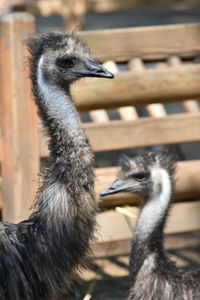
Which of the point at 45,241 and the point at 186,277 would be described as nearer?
the point at 45,241

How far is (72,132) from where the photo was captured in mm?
4316

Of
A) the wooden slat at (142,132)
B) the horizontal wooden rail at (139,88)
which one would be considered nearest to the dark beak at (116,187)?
the wooden slat at (142,132)

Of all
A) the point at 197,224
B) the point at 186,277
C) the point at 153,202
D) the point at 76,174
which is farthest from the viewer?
the point at 197,224

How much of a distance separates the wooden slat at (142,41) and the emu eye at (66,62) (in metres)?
1.11

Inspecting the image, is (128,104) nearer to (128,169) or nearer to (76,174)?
(128,169)

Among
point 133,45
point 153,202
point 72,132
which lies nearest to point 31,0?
point 133,45

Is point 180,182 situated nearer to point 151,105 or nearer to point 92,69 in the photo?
point 151,105

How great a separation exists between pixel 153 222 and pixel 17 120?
3.24ft

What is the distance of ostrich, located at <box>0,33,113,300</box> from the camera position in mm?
4242

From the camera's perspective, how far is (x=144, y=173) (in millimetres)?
5375

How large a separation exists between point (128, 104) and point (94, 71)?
1.13 m

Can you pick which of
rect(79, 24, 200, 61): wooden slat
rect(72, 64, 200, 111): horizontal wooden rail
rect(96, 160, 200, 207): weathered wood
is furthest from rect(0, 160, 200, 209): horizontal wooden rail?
rect(79, 24, 200, 61): wooden slat

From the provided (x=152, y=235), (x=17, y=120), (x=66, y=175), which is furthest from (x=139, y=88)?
(x=66, y=175)

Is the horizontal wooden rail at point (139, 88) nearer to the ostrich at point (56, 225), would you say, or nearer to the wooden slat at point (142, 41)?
the wooden slat at point (142, 41)
